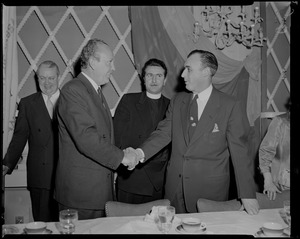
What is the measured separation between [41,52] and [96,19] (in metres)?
0.49

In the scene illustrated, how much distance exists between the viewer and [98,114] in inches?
64.7

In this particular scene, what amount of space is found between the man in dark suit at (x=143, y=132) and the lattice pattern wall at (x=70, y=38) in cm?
58

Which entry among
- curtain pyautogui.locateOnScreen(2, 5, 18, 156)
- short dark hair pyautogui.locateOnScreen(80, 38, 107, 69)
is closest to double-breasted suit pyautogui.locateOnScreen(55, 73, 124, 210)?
short dark hair pyautogui.locateOnScreen(80, 38, 107, 69)

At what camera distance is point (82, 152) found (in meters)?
1.58

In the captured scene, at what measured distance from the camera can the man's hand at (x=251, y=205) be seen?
1406mm

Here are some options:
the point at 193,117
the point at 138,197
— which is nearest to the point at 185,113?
the point at 193,117

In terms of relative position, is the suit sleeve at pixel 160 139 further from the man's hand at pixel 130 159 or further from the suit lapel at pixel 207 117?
the suit lapel at pixel 207 117

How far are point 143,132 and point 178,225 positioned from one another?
0.98 m

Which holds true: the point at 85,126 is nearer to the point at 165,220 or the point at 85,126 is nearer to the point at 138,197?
the point at 165,220

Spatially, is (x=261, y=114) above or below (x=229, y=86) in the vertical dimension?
below

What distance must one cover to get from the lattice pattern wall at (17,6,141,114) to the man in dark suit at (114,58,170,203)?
0.58 meters

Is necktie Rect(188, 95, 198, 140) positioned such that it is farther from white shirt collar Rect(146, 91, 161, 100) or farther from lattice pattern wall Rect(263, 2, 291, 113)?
lattice pattern wall Rect(263, 2, 291, 113)
